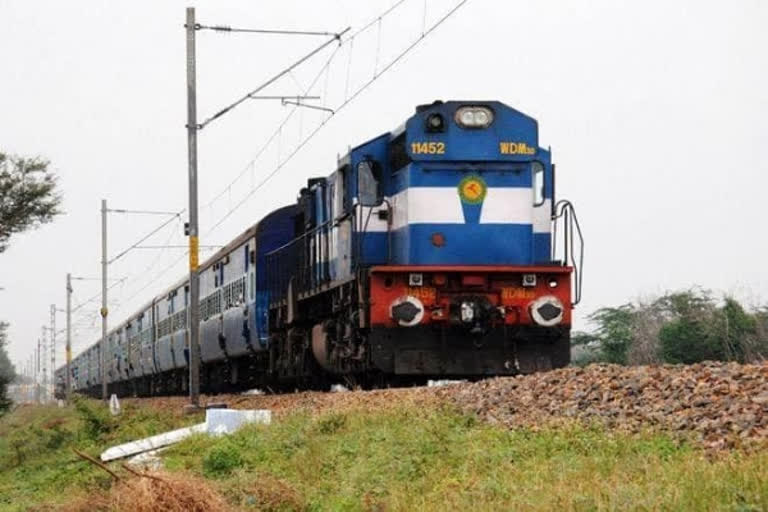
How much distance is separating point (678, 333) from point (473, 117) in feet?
29.2

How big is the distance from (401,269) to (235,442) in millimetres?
4063

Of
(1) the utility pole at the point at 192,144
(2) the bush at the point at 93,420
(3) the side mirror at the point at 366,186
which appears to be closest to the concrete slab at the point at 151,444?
(3) the side mirror at the point at 366,186

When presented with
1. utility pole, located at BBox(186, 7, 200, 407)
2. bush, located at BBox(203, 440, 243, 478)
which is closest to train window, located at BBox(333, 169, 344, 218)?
utility pole, located at BBox(186, 7, 200, 407)

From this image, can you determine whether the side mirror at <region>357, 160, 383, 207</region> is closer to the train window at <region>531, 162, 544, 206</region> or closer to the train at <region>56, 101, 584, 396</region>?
the train at <region>56, 101, 584, 396</region>

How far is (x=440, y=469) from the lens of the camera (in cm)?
963

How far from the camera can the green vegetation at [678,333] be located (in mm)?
23750

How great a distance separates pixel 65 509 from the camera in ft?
34.6

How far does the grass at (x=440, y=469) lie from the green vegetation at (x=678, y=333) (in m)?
11.0

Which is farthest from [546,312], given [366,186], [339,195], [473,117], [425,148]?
[339,195]

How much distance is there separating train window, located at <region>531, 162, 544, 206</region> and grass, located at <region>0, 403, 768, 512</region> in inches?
186

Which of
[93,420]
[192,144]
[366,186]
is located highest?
[192,144]

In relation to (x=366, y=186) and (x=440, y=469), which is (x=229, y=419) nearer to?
(x=366, y=186)

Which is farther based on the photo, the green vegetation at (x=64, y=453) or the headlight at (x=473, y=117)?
the headlight at (x=473, y=117)

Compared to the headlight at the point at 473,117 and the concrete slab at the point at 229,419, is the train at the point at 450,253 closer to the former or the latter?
the headlight at the point at 473,117
